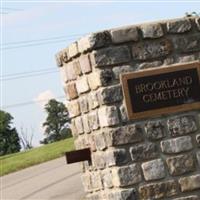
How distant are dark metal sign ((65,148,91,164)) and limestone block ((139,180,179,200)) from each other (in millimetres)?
784

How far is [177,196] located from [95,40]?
6.12ft

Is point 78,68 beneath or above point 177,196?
above

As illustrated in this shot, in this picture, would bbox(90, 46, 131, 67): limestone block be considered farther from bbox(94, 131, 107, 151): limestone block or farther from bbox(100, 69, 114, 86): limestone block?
bbox(94, 131, 107, 151): limestone block

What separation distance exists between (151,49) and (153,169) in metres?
1.27

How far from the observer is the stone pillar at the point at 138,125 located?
25.2ft

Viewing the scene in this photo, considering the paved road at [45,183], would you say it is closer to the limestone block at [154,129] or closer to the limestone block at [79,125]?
the limestone block at [79,125]

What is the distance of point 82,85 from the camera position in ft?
26.6

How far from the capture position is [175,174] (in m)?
7.80

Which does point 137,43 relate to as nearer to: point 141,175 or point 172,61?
point 172,61

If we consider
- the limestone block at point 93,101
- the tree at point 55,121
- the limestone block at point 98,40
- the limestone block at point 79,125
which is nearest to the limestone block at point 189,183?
the limestone block at point 93,101

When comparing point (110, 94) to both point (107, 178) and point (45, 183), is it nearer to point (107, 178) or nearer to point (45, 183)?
point (107, 178)

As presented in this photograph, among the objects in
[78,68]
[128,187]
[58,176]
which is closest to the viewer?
[128,187]

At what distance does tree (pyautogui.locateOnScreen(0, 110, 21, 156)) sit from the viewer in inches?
2923

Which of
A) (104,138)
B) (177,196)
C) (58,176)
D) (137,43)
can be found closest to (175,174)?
(177,196)
